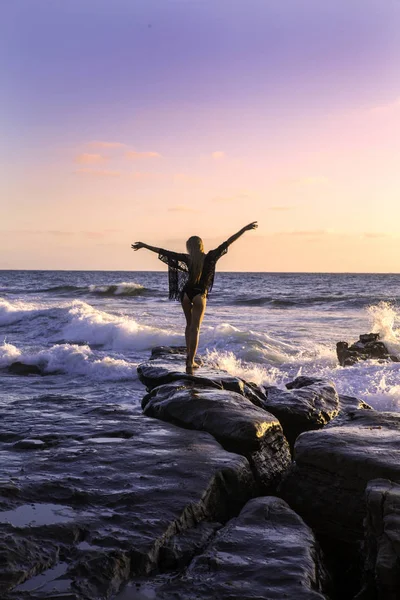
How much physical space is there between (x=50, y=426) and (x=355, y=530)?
326 cm

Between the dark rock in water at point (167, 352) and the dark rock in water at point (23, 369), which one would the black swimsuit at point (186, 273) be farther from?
the dark rock in water at point (23, 369)

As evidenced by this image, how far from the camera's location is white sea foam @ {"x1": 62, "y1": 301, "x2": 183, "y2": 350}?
16.1 meters

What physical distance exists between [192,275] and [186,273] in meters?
0.17

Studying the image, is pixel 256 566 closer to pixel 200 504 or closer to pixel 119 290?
pixel 200 504

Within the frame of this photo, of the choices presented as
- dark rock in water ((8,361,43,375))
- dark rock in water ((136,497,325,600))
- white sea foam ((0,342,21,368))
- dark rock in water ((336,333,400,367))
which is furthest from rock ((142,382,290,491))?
dark rock in water ((336,333,400,367))

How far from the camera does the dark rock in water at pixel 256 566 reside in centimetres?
266

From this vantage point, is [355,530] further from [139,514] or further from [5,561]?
[5,561]

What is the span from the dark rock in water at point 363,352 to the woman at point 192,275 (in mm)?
6130

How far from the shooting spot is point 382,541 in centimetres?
300

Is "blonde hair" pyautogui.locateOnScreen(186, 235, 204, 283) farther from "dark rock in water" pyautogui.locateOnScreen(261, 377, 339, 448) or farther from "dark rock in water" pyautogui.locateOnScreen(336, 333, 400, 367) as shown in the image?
"dark rock in water" pyautogui.locateOnScreen(336, 333, 400, 367)

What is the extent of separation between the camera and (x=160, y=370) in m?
7.58

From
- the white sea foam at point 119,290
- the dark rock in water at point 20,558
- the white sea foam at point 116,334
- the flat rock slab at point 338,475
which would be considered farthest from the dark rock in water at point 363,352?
the white sea foam at point 119,290

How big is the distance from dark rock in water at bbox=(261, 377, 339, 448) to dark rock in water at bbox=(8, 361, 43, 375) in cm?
580

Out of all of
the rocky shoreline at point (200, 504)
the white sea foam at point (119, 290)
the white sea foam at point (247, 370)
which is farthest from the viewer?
the white sea foam at point (119, 290)
